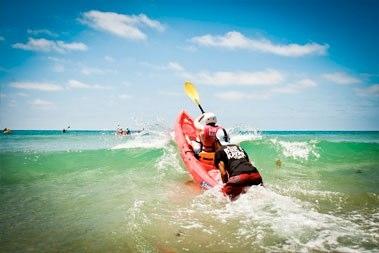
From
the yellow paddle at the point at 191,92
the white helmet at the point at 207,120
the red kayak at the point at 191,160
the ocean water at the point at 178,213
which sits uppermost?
the yellow paddle at the point at 191,92

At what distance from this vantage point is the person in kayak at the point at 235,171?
5.36m

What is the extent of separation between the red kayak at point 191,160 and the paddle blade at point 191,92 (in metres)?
1.12

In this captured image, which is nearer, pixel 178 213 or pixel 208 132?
pixel 178 213

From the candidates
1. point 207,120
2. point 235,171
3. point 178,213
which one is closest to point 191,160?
point 207,120

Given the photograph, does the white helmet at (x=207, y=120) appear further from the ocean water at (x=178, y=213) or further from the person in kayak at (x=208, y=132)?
the ocean water at (x=178, y=213)

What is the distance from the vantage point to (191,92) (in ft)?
40.8

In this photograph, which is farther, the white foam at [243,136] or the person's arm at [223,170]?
the white foam at [243,136]

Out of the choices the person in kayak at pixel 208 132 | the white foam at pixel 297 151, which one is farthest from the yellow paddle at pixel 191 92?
the white foam at pixel 297 151

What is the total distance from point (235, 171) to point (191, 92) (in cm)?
738

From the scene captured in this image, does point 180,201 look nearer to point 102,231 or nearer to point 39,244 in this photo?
point 102,231

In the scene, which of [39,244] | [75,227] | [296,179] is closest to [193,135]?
[296,179]

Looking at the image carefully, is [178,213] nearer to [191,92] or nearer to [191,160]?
[191,160]

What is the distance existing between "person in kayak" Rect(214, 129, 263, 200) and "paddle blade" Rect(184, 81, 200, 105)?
265 inches

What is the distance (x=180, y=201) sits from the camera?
6195 millimetres
